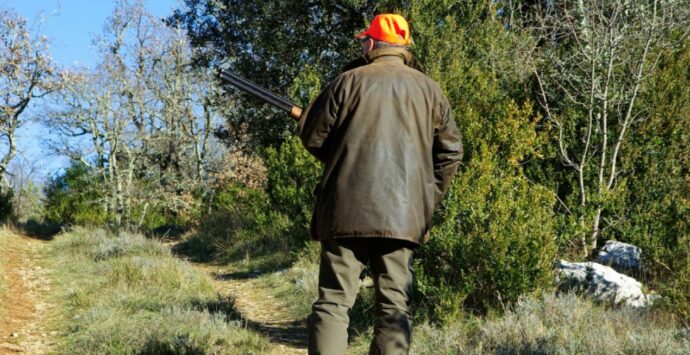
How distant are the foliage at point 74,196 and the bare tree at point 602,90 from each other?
55.8 feet

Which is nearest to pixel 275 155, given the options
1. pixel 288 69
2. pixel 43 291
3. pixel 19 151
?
pixel 288 69

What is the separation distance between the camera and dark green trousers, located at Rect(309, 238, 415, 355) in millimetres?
3740

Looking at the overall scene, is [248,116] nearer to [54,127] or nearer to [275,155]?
[275,155]

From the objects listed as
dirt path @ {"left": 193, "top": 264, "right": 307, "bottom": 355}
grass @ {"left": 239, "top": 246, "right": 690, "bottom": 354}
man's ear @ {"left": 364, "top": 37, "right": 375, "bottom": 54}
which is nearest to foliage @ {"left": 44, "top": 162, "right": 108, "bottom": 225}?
dirt path @ {"left": 193, "top": 264, "right": 307, "bottom": 355}

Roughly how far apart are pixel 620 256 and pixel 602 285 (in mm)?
1302

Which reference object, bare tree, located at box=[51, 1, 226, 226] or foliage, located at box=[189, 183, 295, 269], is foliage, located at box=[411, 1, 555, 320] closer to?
foliage, located at box=[189, 183, 295, 269]

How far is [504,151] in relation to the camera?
7.15 m

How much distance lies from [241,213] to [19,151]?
10.2 metres

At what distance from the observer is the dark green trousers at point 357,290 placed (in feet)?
12.3

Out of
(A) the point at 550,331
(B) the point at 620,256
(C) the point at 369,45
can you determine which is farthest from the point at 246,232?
(C) the point at 369,45

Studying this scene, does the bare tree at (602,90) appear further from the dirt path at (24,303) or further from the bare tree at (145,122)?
the bare tree at (145,122)

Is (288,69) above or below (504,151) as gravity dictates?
above

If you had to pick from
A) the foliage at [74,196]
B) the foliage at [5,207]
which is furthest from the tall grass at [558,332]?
the foliage at [74,196]

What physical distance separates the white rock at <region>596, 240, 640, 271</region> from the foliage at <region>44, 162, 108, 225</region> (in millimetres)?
17878
